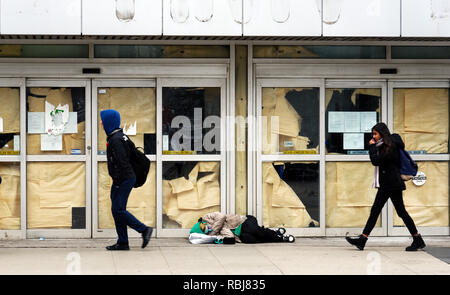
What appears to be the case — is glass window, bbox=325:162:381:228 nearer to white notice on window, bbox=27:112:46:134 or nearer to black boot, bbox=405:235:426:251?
black boot, bbox=405:235:426:251

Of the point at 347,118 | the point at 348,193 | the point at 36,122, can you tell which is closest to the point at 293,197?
the point at 348,193

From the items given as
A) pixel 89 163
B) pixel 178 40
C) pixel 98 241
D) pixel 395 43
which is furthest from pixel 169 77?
pixel 395 43

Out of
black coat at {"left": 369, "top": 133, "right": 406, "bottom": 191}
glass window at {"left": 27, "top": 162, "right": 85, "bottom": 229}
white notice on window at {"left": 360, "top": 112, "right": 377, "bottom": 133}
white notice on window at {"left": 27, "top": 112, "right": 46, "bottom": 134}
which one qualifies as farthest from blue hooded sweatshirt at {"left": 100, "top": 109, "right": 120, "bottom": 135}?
white notice on window at {"left": 360, "top": 112, "right": 377, "bottom": 133}

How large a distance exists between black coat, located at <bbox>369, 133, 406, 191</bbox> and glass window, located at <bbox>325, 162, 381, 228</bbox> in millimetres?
1332

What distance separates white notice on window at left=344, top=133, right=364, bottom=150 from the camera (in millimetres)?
11445

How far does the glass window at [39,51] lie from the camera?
11.0m

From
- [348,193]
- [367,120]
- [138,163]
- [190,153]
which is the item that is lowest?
[348,193]

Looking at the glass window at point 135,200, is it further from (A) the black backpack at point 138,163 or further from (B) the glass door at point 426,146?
(B) the glass door at point 426,146

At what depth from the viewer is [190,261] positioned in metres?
9.51

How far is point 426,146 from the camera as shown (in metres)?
11.6

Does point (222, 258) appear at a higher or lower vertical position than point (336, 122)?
lower

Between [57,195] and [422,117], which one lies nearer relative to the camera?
[57,195]

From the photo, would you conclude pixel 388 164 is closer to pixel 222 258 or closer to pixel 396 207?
pixel 396 207

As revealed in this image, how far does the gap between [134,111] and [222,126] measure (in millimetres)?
1290
